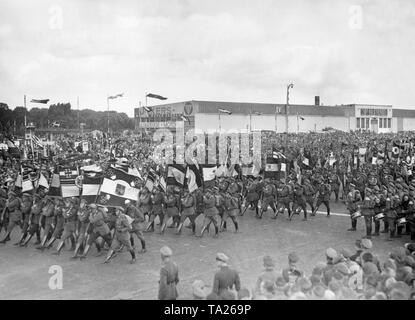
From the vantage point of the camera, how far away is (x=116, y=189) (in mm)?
11945

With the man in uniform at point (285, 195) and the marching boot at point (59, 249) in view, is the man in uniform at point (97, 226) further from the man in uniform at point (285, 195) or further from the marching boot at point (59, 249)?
the man in uniform at point (285, 195)

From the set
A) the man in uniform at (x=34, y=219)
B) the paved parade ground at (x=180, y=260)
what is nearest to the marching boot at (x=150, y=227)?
the paved parade ground at (x=180, y=260)

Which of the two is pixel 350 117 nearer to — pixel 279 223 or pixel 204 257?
pixel 279 223

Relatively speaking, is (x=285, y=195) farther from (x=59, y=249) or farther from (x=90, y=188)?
(x=59, y=249)

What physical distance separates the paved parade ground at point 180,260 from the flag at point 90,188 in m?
1.43

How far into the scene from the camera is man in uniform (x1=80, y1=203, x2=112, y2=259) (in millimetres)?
10977

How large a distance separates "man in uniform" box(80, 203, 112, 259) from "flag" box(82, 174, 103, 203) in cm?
79

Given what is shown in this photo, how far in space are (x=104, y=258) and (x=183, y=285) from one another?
2980 mm

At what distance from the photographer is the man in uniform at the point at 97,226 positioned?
36.0 ft

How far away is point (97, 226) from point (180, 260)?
2.21m

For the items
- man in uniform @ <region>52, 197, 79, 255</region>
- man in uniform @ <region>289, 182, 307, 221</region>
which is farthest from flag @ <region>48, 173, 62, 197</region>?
man in uniform @ <region>289, 182, 307, 221</region>

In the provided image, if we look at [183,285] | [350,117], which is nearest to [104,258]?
[183,285]

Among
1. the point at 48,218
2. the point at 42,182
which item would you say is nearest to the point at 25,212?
the point at 48,218

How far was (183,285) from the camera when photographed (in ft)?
30.0
